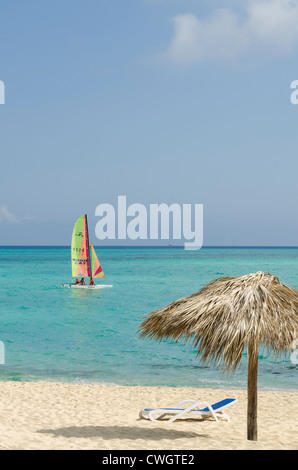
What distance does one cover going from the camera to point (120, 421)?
9.99m

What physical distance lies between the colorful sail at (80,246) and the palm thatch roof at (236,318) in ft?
120

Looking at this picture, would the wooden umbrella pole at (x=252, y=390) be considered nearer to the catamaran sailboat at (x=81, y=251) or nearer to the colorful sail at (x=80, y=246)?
the catamaran sailboat at (x=81, y=251)

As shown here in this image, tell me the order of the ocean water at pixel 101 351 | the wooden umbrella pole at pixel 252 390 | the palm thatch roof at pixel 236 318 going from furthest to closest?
the ocean water at pixel 101 351, the wooden umbrella pole at pixel 252 390, the palm thatch roof at pixel 236 318

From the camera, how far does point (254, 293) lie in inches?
288

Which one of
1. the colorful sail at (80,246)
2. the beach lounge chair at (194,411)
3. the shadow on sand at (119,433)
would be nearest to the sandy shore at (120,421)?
the shadow on sand at (119,433)

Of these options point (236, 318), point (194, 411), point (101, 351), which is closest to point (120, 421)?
point (194, 411)

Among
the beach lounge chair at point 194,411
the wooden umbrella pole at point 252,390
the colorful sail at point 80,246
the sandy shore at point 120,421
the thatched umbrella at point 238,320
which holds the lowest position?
the sandy shore at point 120,421

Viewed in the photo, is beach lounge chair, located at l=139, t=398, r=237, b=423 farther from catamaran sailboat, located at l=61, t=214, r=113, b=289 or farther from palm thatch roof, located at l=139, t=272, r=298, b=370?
catamaran sailboat, located at l=61, t=214, r=113, b=289

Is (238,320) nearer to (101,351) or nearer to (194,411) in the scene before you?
(194,411)

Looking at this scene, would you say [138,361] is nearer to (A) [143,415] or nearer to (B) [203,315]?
(A) [143,415]

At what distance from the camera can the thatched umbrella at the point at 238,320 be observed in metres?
7.00

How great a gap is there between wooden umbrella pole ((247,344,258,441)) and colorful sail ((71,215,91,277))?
1443 inches

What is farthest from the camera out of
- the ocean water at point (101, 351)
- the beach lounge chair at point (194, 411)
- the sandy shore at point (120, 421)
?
the ocean water at point (101, 351)

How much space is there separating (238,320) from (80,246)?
125 feet
